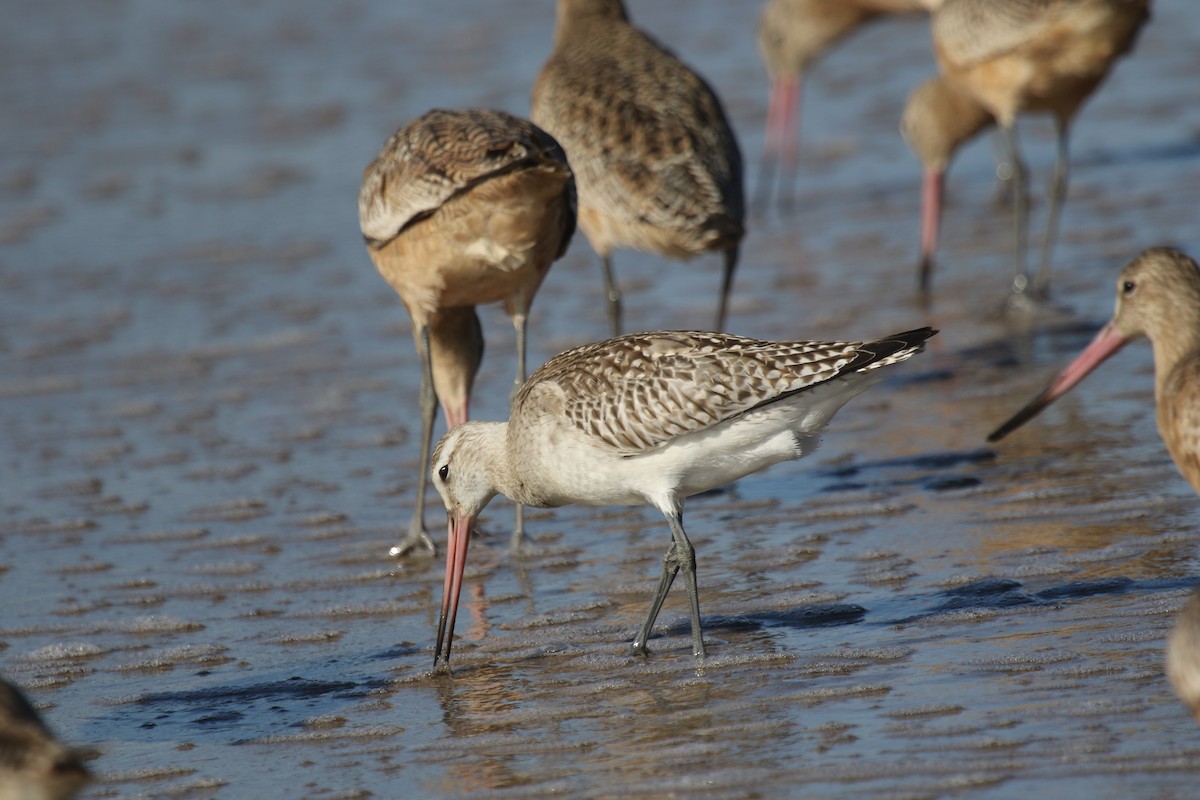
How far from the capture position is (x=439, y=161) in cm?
648

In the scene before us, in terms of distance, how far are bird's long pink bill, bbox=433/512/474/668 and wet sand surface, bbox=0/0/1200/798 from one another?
3.2 inches

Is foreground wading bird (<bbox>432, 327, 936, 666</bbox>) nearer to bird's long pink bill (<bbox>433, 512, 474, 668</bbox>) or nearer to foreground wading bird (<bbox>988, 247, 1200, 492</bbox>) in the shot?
bird's long pink bill (<bbox>433, 512, 474, 668</bbox>)

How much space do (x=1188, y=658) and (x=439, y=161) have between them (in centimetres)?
346

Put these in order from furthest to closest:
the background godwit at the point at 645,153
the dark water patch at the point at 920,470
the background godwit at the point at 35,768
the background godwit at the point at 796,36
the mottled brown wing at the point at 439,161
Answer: the background godwit at the point at 796,36 → the background godwit at the point at 645,153 → the dark water patch at the point at 920,470 → the mottled brown wing at the point at 439,161 → the background godwit at the point at 35,768

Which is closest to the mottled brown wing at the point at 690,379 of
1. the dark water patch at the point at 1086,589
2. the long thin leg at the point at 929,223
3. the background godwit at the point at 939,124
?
the dark water patch at the point at 1086,589

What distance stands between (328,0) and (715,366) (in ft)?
46.8

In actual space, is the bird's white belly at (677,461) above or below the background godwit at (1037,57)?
below

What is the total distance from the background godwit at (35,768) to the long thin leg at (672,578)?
6.74ft

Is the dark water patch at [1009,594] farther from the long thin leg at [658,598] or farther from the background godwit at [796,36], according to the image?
the background godwit at [796,36]

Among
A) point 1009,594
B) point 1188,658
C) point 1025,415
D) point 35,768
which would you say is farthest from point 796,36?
point 35,768

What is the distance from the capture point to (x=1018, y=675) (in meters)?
4.86

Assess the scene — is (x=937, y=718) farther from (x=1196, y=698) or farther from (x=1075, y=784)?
(x=1196, y=698)

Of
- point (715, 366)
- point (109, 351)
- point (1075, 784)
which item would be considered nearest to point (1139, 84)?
point (109, 351)

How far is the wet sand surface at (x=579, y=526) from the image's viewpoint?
4.71 metres
